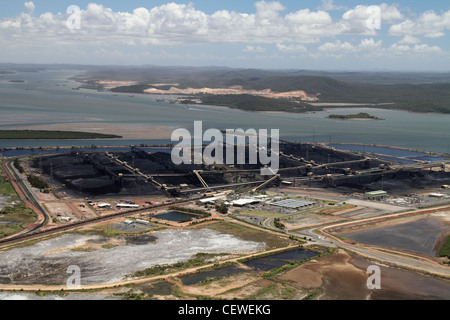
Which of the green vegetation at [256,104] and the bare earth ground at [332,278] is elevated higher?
the green vegetation at [256,104]

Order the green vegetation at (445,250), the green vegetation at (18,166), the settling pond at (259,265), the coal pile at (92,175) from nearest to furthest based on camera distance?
the settling pond at (259,265) < the green vegetation at (445,250) < the coal pile at (92,175) < the green vegetation at (18,166)

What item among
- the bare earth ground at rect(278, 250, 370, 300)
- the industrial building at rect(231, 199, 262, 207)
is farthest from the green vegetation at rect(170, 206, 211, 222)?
the bare earth ground at rect(278, 250, 370, 300)

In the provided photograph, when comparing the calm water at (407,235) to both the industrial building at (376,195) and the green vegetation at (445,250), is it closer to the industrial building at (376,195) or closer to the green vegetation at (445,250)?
the green vegetation at (445,250)

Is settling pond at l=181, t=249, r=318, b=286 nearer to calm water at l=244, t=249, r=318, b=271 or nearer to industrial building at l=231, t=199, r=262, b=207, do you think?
calm water at l=244, t=249, r=318, b=271

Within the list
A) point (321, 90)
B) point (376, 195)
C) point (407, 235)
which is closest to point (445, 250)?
point (407, 235)

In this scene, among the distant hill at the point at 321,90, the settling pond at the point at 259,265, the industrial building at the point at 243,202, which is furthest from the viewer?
the distant hill at the point at 321,90

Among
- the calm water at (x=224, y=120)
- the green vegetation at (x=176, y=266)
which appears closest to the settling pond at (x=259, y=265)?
the green vegetation at (x=176, y=266)
